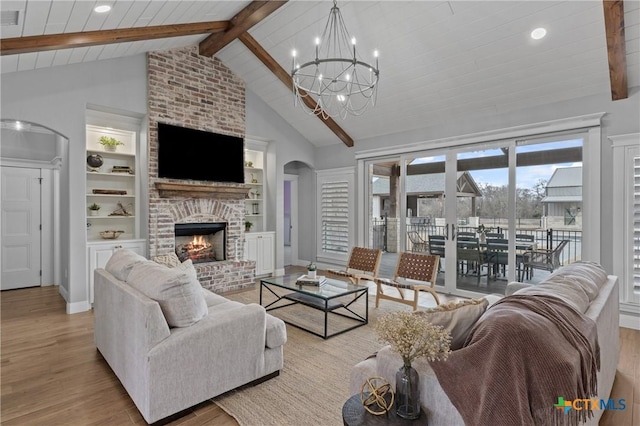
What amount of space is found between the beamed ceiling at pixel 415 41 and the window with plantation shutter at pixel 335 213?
2036 millimetres

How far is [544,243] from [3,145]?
335 inches

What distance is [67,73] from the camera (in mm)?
4395

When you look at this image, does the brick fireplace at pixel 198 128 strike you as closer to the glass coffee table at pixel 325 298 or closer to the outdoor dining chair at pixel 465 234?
the glass coffee table at pixel 325 298

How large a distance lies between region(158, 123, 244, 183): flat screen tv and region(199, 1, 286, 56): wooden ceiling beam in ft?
4.49

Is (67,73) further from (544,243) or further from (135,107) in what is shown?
(544,243)

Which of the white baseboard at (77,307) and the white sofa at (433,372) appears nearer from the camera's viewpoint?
the white sofa at (433,372)

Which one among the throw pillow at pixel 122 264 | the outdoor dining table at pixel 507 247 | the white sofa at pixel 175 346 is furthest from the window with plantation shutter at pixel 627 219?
the throw pillow at pixel 122 264

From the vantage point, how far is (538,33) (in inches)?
145

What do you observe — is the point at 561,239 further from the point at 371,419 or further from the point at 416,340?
the point at 371,419

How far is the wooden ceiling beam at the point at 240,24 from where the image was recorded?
418 cm

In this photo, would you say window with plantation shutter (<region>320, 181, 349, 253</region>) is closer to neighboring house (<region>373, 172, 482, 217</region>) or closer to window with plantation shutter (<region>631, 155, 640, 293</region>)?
neighboring house (<region>373, 172, 482, 217</region>)

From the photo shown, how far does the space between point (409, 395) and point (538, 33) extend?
415cm

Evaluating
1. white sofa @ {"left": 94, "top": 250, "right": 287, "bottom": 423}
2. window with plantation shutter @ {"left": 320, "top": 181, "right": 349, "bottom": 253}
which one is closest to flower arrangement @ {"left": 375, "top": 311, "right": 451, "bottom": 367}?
white sofa @ {"left": 94, "top": 250, "right": 287, "bottom": 423}

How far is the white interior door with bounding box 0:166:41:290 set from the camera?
5.50 meters
